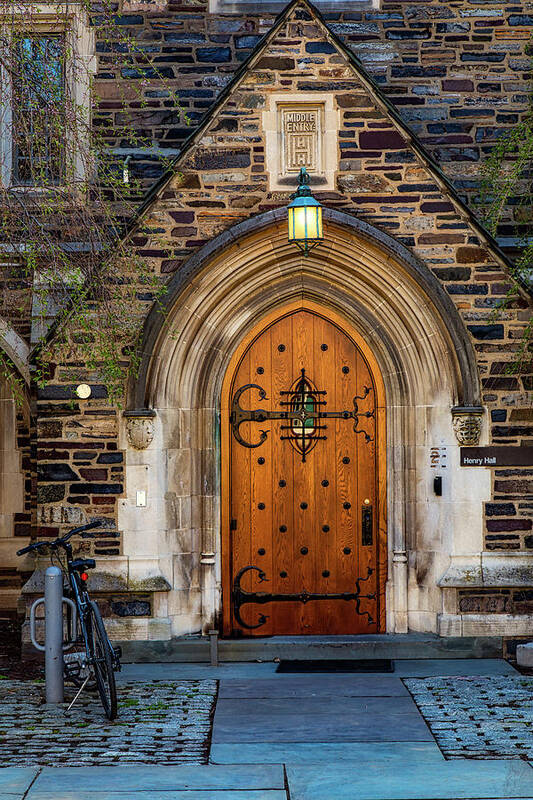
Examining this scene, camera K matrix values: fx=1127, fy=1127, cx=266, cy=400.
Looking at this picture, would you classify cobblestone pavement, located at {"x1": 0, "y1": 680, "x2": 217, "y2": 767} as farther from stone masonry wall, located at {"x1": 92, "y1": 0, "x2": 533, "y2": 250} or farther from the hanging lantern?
stone masonry wall, located at {"x1": 92, "y1": 0, "x2": 533, "y2": 250}

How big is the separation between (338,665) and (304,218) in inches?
133

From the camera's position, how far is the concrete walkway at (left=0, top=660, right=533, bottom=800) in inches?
213

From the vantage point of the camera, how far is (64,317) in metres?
8.49

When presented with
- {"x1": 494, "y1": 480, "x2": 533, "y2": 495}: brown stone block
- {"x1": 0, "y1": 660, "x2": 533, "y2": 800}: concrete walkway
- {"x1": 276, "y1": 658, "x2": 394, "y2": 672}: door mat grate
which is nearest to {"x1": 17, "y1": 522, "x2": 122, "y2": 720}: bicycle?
{"x1": 0, "y1": 660, "x2": 533, "y2": 800}: concrete walkway

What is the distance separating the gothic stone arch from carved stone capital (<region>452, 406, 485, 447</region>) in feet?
0.29

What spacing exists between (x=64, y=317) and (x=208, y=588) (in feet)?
7.98

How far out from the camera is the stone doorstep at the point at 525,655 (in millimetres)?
8336

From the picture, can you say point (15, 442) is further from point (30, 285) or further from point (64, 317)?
point (64, 317)

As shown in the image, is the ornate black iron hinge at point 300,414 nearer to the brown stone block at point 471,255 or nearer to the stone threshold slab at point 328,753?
the brown stone block at point 471,255

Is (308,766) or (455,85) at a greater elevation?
(455,85)

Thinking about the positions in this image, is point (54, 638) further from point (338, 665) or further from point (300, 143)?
point (300, 143)

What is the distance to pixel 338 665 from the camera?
28.0 ft

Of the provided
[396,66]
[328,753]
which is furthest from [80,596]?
[396,66]

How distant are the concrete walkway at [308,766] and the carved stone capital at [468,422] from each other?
205 cm
